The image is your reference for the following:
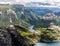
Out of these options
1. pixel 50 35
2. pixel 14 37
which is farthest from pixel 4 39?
pixel 50 35

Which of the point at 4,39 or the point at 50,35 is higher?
the point at 4,39

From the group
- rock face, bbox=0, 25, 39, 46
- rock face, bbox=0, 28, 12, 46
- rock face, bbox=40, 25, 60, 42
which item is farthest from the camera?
rock face, bbox=40, 25, 60, 42

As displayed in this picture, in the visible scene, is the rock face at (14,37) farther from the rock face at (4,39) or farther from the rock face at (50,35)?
the rock face at (50,35)

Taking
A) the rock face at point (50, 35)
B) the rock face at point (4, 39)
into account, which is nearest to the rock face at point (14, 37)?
the rock face at point (4, 39)

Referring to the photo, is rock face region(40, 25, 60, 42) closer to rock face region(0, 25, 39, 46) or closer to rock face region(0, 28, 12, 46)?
rock face region(0, 25, 39, 46)

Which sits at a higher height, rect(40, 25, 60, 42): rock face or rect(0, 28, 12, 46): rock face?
rect(0, 28, 12, 46): rock face

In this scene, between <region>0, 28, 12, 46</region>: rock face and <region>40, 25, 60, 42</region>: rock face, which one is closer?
<region>0, 28, 12, 46</region>: rock face

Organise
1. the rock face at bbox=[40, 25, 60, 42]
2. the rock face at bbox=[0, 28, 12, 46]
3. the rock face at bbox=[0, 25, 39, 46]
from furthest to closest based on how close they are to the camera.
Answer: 1. the rock face at bbox=[40, 25, 60, 42]
2. the rock face at bbox=[0, 25, 39, 46]
3. the rock face at bbox=[0, 28, 12, 46]

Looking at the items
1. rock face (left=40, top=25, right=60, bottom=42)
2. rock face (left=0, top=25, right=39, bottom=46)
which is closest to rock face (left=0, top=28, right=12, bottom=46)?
rock face (left=0, top=25, right=39, bottom=46)

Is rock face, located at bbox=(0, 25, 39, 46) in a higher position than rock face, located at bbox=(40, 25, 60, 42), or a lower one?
higher

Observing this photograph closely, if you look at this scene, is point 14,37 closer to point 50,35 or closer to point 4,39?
point 4,39

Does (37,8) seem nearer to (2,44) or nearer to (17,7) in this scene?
(17,7)

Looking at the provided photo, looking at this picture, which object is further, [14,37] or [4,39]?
[14,37]
